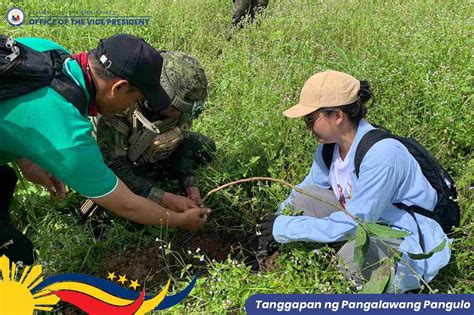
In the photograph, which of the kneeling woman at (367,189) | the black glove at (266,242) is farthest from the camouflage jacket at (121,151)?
the kneeling woman at (367,189)

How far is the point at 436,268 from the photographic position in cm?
228

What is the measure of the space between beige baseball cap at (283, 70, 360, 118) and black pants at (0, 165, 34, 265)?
1.46 metres

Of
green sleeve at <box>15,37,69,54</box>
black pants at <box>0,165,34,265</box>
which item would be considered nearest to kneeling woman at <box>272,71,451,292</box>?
green sleeve at <box>15,37,69,54</box>

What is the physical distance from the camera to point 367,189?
2178 millimetres

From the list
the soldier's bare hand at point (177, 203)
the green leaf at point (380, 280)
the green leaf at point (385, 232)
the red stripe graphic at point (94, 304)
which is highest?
the green leaf at point (385, 232)

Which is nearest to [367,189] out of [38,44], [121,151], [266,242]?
[266,242]

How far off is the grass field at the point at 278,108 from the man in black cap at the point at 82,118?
18.3 inches

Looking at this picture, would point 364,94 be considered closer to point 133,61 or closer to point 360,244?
point 360,244

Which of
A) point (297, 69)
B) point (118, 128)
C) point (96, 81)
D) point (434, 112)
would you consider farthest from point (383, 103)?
point (96, 81)

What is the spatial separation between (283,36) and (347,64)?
970mm

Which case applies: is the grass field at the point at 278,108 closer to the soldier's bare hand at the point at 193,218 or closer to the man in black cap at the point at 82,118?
the soldier's bare hand at the point at 193,218

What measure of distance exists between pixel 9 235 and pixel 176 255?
2.98ft

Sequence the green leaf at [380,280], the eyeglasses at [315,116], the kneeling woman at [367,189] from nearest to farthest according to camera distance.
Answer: the green leaf at [380,280] < the kneeling woman at [367,189] < the eyeglasses at [315,116]

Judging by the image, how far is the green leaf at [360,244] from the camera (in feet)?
6.68
